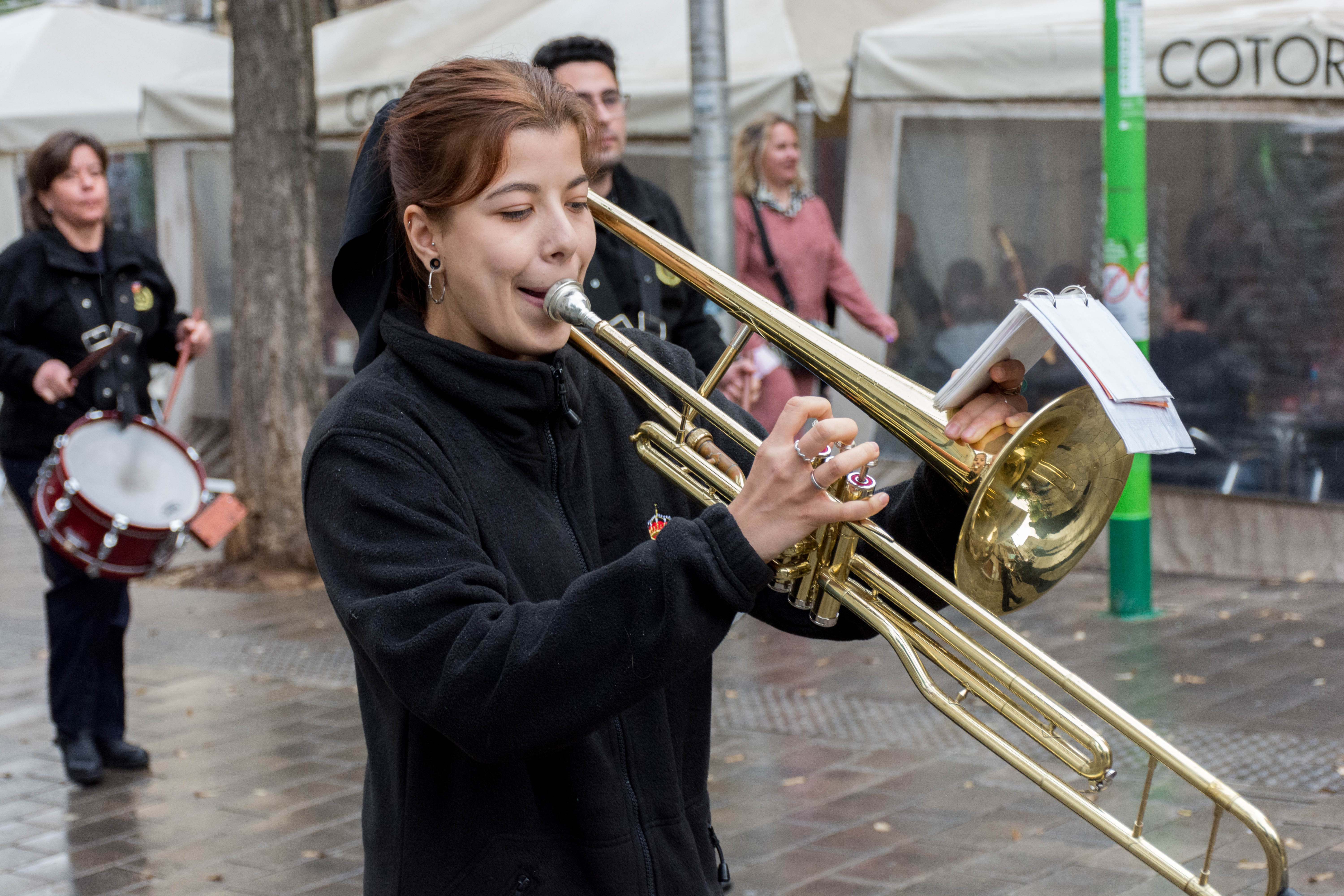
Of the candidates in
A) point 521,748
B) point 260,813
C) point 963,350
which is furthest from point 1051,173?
point 521,748

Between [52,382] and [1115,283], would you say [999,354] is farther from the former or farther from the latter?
[1115,283]

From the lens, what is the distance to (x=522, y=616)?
169cm

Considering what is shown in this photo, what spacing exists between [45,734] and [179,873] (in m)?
1.67

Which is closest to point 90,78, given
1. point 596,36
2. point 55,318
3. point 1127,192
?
point 596,36

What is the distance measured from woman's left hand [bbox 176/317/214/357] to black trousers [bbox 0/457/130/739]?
0.64m

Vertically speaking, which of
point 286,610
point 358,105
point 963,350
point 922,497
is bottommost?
point 286,610

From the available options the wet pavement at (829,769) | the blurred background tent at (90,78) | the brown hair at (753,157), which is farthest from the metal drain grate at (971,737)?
the blurred background tent at (90,78)

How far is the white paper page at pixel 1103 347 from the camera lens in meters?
1.67

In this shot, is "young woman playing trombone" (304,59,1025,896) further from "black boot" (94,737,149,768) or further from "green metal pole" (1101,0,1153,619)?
"green metal pole" (1101,0,1153,619)

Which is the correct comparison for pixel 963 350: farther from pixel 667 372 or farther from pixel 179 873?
pixel 667 372

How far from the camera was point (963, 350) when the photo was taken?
8125 millimetres

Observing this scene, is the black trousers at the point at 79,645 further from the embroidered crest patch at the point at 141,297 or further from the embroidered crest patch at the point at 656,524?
the embroidered crest patch at the point at 656,524

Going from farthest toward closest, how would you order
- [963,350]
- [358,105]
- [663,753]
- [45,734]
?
[358,105]
[963,350]
[45,734]
[663,753]

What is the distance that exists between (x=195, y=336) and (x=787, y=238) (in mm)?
3035
